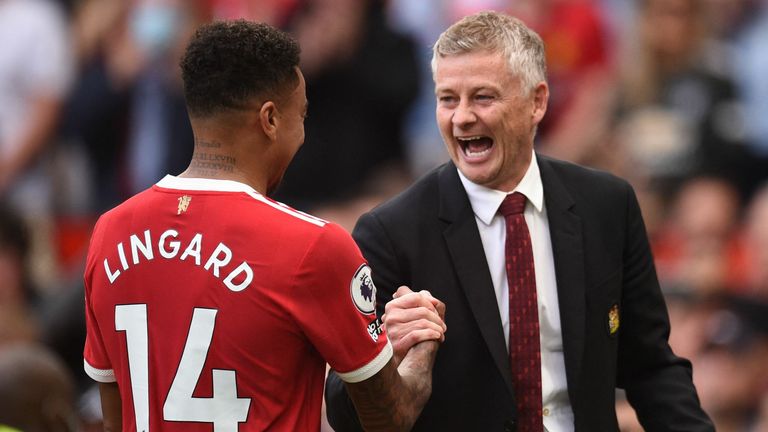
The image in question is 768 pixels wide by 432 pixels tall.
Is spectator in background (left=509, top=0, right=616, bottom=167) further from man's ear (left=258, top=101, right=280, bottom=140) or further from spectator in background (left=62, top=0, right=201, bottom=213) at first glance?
man's ear (left=258, top=101, right=280, bottom=140)

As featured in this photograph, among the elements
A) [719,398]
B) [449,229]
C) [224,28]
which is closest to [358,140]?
[719,398]

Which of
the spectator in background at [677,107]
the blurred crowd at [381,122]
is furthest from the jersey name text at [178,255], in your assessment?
the spectator in background at [677,107]

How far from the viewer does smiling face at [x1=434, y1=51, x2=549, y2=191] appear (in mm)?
4027

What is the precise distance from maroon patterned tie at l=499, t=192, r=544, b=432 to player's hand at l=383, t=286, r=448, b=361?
0.31 m

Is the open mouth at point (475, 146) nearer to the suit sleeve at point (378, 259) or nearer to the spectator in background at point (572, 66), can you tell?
the suit sleeve at point (378, 259)

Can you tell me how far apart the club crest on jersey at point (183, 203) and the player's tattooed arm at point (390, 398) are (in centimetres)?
60

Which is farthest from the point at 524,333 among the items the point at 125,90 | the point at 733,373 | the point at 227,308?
the point at 125,90

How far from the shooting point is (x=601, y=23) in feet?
28.8

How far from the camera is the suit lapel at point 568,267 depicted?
394 cm

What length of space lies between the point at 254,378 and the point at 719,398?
409 centimetres

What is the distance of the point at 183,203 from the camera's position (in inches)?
131

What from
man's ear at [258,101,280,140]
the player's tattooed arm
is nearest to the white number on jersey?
the player's tattooed arm

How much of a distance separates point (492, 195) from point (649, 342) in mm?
657

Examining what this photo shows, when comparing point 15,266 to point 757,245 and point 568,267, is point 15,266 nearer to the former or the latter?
point 757,245
